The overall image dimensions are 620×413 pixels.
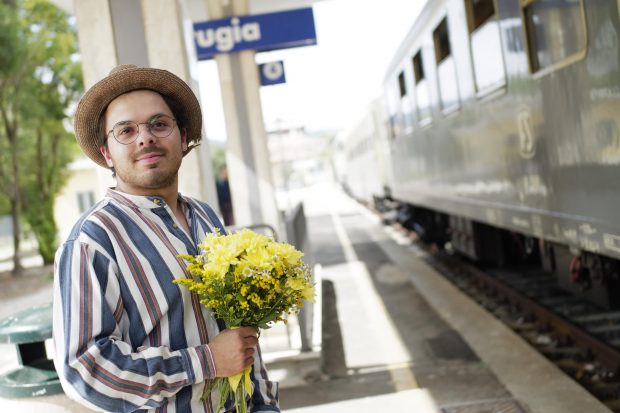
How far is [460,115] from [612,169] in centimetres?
344

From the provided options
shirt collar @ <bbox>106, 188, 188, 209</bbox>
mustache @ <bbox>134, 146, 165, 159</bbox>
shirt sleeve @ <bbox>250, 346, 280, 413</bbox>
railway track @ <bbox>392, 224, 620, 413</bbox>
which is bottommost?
railway track @ <bbox>392, 224, 620, 413</bbox>

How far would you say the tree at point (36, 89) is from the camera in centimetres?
1877

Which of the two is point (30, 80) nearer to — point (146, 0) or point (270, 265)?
point (146, 0)

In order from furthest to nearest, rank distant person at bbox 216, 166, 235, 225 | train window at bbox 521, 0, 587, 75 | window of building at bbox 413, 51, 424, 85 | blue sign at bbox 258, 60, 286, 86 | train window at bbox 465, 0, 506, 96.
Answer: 1. distant person at bbox 216, 166, 235, 225
2. window of building at bbox 413, 51, 424, 85
3. blue sign at bbox 258, 60, 286, 86
4. train window at bbox 465, 0, 506, 96
5. train window at bbox 521, 0, 587, 75

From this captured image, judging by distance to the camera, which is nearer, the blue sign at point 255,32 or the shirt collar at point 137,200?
the shirt collar at point 137,200

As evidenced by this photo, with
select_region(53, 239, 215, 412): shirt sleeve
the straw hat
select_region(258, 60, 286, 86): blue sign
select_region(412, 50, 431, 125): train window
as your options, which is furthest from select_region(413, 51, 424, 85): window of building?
select_region(53, 239, 215, 412): shirt sleeve

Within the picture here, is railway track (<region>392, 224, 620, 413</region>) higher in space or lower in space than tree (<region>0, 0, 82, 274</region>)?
lower

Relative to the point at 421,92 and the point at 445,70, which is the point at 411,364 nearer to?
the point at 445,70

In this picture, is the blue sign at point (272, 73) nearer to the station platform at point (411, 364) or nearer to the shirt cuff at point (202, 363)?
the station platform at point (411, 364)

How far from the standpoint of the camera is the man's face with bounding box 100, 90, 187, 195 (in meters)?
1.92

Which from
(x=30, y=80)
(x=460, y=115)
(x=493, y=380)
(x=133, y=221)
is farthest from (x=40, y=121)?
(x=133, y=221)

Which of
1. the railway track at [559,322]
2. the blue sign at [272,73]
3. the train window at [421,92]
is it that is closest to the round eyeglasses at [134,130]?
the railway track at [559,322]

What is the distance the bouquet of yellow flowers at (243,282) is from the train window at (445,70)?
18.5 ft

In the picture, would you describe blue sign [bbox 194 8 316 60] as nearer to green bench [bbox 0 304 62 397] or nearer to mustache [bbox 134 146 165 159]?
green bench [bbox 0 304 62 397]
